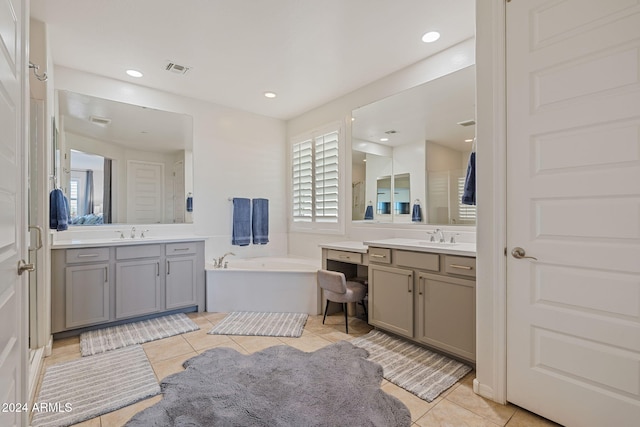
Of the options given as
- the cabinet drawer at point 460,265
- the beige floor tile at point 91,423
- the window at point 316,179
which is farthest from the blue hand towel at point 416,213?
the beige floor tile at point 91,423

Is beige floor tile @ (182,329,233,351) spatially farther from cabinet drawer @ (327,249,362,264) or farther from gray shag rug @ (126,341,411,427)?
cabinet drawer @ (327,249,362,264)

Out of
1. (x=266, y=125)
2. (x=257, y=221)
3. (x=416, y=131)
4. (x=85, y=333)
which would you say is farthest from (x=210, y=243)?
(x=416, y=131)

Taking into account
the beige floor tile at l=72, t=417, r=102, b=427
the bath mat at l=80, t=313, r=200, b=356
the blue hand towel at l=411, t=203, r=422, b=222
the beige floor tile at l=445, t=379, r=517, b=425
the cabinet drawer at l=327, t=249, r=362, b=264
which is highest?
the blue hand towel at l=411, t=203, r=422, b=222

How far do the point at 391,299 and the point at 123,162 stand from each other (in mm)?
3423

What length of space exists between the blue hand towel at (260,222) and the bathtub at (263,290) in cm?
101

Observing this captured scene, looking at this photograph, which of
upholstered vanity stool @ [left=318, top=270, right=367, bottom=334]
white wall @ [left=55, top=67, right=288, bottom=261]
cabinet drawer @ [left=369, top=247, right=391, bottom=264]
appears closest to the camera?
cabinet drawer @ [left=369, top=247, right=391, bottom=264]

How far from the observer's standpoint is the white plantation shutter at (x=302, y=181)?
4.66m

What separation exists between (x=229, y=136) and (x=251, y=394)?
3507mm

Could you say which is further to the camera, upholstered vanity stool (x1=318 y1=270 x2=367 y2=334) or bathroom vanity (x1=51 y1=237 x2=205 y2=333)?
upholstered vanity stool (x1=318 y1=270 x2=367 y2=334)

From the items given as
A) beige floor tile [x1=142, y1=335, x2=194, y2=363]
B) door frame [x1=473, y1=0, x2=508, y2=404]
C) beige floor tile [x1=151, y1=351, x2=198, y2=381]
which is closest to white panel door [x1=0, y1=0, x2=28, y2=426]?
beige floor tile [x1=151, y1=351, x2=198, y2=381]

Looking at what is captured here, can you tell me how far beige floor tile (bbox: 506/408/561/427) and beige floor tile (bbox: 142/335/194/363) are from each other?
2.38 m

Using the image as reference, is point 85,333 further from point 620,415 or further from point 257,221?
point 620,415

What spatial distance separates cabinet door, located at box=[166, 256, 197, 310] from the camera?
3490 millimetres

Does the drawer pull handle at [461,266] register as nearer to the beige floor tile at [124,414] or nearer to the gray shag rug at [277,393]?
the gray shag rug at [277,393]
